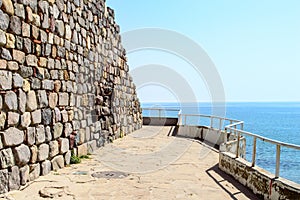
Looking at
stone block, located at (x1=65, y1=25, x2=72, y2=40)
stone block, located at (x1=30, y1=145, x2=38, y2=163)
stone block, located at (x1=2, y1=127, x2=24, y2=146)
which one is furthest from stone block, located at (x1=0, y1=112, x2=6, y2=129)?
stone block, located at (x1=65, y1=25, x2=72, y2=40)

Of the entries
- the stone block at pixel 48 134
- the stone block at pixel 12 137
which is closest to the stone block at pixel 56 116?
the stone block at pixel 48 134

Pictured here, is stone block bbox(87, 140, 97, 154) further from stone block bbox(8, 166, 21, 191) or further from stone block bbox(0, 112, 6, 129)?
stone block bbox(0, 112, 6, 129)

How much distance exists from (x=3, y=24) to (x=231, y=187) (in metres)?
4.63

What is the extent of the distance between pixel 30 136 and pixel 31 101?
60cm

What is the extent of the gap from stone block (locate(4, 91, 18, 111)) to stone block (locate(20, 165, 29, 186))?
101 centimetres

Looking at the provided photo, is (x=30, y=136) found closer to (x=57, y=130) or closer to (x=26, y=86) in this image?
(x=26, y=86)

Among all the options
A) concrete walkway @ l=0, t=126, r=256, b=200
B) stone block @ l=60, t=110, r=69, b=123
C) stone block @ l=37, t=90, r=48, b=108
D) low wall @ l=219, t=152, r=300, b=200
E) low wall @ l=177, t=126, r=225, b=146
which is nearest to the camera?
low wall @ l=219, t=152, r=300, b=200

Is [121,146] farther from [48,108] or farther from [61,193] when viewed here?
[61,193]

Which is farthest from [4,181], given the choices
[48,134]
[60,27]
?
[60,27]

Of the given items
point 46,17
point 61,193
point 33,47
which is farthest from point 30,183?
point 46,17

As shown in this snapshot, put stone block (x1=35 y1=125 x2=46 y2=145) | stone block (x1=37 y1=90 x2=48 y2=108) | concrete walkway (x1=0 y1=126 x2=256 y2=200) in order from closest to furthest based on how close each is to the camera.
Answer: concrete walkway (x1=0 y1=126 x2=256 y2=200) < stone block (x1=35 y1=125 x2=46 y2=145) < stone block (x1=37 y1=90 x2=48 y2=108)

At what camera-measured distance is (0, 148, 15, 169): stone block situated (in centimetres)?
449

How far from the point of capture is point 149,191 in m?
5.06

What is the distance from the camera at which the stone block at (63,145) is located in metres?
6.44
